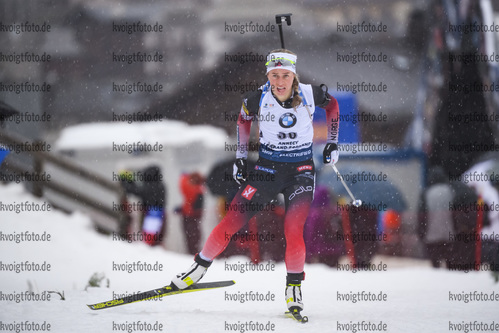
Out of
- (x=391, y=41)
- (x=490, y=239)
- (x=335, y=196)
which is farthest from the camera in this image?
(x=391, y=41)

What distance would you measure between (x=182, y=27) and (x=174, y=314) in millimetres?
28019

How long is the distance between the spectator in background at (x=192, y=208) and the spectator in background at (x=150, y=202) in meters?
0.40

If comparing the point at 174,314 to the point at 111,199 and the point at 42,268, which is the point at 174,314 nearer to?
the point at 42,268

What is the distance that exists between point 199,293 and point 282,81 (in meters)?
2.41

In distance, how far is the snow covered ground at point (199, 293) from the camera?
4789 mm

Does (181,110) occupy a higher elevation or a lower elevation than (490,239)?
higher

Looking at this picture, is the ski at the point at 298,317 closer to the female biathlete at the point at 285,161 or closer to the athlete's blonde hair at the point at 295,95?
the female biathlete at the point at 285,161

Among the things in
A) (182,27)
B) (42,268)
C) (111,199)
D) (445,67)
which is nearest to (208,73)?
(111,199)

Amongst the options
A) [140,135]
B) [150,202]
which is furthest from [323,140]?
[140,135]

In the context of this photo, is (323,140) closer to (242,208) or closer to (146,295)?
(242,208)

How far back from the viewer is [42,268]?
7.58m

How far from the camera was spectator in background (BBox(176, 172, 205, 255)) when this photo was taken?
9.04 metres

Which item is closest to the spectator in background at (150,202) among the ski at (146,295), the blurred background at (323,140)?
the blurred background at (323,140)

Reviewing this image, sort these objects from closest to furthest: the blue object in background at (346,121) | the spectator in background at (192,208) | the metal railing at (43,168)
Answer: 1. the spectator in background at (192,208)
2. the metal railing at (43,168)
3. the blue object in background at (346,121)
